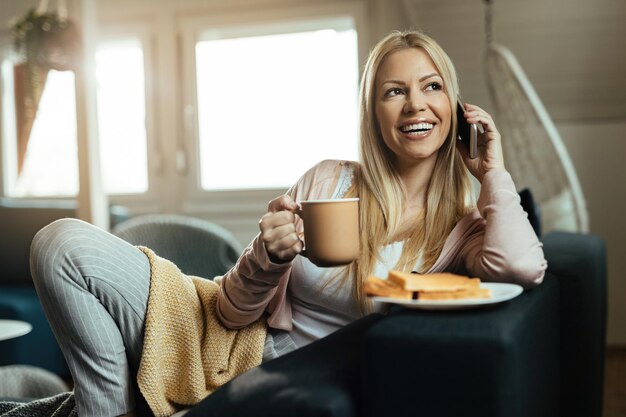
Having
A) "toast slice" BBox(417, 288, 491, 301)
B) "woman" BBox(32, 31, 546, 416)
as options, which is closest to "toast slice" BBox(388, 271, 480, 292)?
"toast slice" BBox(417, 288, 491, 301)

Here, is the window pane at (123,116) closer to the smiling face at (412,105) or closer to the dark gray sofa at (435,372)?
the smiling face at (412,105)

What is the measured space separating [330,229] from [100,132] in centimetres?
309

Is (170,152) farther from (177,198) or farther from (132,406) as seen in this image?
(132,406)

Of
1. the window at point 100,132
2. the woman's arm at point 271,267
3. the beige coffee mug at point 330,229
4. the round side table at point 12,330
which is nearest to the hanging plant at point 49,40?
the window at point 100,132

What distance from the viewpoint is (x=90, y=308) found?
45.6 inches

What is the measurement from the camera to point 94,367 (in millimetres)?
1160

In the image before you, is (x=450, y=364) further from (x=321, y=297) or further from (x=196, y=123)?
(x=196, y=123)

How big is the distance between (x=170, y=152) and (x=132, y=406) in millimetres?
2689

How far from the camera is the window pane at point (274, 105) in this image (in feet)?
11.5

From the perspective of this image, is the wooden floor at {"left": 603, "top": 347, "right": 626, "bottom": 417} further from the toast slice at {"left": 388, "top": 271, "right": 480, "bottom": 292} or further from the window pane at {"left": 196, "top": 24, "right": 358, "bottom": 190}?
the toast slice at {"left": 388, "top": 271, "right": 480, "bottom": 292}

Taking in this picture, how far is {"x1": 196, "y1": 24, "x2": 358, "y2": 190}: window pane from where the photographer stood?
351 cm

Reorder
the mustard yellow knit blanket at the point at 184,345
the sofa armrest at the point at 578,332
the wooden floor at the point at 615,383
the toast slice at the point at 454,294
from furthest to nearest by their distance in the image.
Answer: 1. the wooden floor at the point at 615,383
2. the sofa armrest at the point at 578,332
3. the mustard yellow knit blanket at the point at 184,345
4. the toast slice at the point at 454,294

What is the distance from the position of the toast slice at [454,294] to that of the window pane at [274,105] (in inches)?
99.4

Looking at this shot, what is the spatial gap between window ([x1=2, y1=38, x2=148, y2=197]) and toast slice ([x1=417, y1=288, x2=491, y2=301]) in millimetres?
3034
